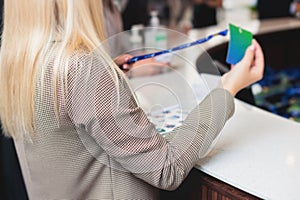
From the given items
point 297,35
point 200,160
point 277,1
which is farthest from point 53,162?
point 277,1

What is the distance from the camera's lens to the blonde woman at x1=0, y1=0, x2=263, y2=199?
3.04ft

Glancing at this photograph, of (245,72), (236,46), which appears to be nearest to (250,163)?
(245,72)

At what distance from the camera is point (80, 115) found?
0.93 metres

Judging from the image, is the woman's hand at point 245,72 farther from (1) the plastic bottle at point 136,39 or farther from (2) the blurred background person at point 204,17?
(2) the blurred background person at point 204,17

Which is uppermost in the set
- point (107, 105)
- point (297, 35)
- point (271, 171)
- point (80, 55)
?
point (80, 55)

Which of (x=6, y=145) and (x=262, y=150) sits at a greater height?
(x=262, y=150)

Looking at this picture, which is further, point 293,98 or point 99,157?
point 293,98

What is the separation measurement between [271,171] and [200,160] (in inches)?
7.2

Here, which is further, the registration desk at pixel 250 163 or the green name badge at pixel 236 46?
the green name badge at pixel 236 46

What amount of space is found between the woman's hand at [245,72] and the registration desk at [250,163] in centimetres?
16

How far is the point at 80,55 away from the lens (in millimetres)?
927

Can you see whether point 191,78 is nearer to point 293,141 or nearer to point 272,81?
point 293,141

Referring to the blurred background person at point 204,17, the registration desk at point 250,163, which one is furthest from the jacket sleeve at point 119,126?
the blurred background person at point 204,17

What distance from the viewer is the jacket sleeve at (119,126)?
0.92 meters
